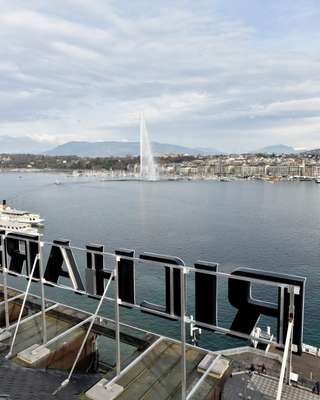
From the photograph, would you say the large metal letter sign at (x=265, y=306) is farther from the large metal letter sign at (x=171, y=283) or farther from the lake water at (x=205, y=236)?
the lake water at (x=205, y=236)

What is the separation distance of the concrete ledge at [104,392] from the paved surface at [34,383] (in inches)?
22.1

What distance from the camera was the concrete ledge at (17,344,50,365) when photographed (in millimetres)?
6633

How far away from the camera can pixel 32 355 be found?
22.1ft

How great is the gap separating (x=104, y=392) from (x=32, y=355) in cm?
190

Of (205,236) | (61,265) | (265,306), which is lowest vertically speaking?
(205,236)

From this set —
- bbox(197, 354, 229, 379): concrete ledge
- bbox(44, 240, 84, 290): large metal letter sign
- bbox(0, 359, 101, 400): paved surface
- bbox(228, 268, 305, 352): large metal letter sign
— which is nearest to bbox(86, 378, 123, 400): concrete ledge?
bbox(0, 359, 101, 400): paved surface

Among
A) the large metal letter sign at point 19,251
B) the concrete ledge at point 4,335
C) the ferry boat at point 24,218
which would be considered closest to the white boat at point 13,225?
the ferry boat at point 24,218

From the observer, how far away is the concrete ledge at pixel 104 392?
18.2 feet

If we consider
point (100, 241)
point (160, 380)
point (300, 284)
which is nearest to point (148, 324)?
point (160, 380)

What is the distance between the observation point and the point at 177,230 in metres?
55.5

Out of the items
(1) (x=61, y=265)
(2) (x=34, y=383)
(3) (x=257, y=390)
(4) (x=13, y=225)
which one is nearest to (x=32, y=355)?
(2) (x=34, y=383)

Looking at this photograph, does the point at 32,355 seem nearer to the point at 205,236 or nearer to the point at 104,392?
the point at 104,392

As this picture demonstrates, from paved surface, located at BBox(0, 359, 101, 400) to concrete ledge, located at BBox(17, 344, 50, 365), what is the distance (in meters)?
0.17

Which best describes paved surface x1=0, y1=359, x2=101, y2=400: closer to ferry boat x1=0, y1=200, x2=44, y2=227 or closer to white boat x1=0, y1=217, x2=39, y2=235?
Result: white boat x1=0, y1=217, x2=39, y2=235
